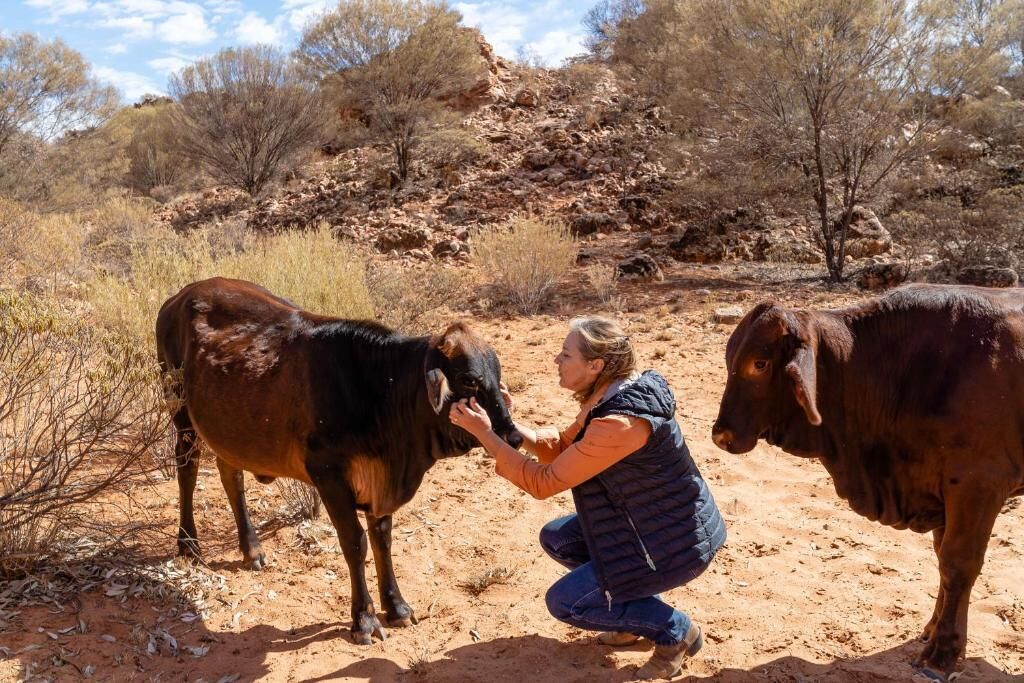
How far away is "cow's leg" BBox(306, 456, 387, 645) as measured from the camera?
14.0 feet

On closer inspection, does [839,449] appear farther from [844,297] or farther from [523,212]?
[523,212]

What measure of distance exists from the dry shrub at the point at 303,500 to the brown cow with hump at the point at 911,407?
3.17m

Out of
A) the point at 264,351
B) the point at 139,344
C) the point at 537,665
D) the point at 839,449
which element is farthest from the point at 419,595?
the point at 139,344

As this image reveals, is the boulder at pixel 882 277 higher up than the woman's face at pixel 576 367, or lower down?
lower down

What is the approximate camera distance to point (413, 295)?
11039mm

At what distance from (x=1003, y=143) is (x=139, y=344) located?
54.6 ft

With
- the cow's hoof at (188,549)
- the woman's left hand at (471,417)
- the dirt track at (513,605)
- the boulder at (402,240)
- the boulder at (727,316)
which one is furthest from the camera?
the boulder at (402,240)

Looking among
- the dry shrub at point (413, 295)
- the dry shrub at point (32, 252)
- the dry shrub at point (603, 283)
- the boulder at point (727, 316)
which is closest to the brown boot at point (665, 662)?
the dry shrub at point (413, 295)

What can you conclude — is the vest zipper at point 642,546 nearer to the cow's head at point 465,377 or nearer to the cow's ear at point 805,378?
the cow's head at point 465,377

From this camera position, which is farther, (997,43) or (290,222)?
(290,222)

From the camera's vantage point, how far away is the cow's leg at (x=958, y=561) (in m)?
3.54

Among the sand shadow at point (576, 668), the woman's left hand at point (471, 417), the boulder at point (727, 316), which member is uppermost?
the woman's left hand at point (471, 417)

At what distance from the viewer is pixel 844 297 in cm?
1266

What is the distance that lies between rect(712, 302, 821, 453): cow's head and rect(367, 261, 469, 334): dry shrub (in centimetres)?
559
